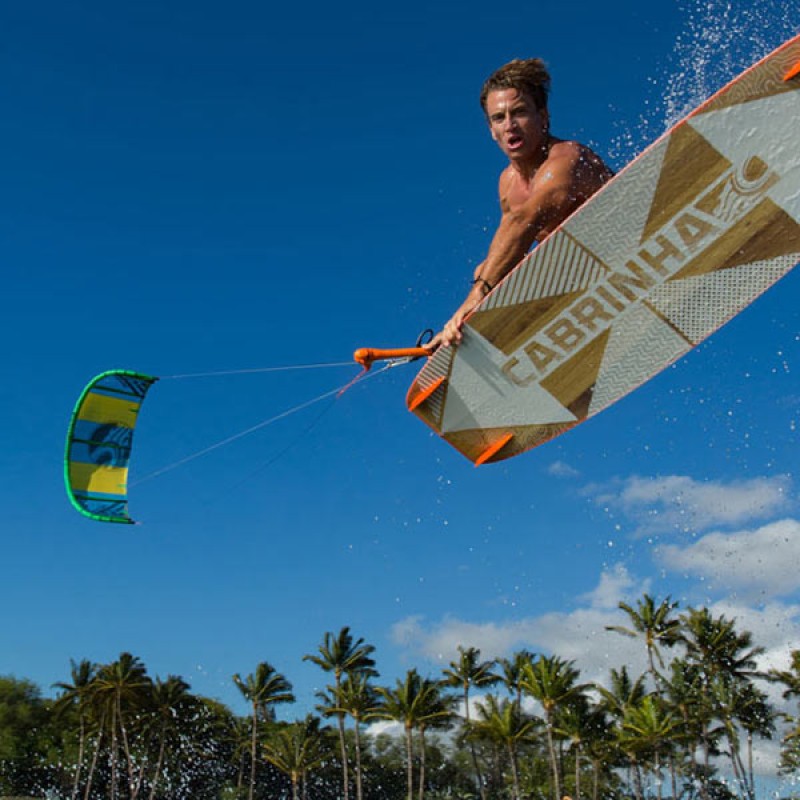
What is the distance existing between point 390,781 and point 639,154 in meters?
56.7

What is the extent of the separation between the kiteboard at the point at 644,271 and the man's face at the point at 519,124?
639 millimetres

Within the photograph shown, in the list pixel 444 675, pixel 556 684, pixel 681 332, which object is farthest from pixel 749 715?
pixel 681 332

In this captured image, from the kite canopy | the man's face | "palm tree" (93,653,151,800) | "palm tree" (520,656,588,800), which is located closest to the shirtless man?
the man's face

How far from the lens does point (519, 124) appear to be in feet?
22.7

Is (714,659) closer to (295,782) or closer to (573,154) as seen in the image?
(295,782)

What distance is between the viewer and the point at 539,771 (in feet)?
174

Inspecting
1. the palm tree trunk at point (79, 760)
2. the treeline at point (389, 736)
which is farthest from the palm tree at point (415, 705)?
the palm tree trunk at point (79, 760)

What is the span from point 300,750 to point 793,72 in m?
46.2

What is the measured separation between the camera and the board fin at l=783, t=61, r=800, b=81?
6.67 m

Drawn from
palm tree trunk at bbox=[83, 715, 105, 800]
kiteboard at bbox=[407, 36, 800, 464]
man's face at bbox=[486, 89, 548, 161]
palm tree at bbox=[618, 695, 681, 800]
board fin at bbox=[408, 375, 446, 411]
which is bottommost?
board fin at bbox=[408, 375, 446, 411]

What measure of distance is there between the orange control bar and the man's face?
69.6 inches

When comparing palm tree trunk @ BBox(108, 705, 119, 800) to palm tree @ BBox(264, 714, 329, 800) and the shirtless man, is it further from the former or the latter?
the shirtless man

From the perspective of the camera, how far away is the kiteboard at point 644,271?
6.90m

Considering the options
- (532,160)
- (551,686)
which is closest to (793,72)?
(532,160)
